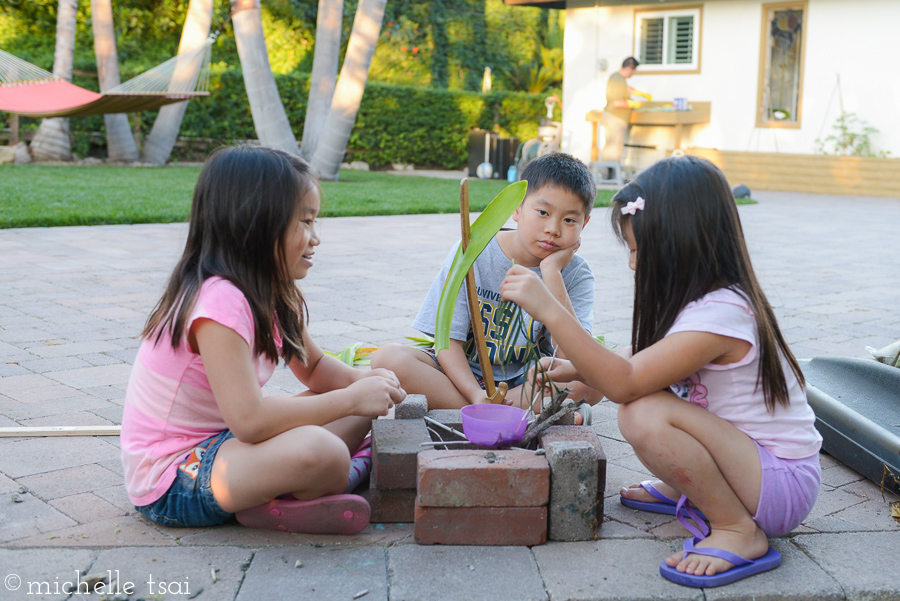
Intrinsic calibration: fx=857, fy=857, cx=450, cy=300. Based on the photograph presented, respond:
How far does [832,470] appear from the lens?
2475 millimetres

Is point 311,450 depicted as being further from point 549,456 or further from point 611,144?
point 611,144

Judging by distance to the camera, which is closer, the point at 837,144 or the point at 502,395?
the point at 502,395

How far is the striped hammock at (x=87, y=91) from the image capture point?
424 inches

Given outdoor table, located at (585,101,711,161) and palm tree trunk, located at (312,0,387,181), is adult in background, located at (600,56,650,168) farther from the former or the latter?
palm tree trunk, located at (312,0,387,181)

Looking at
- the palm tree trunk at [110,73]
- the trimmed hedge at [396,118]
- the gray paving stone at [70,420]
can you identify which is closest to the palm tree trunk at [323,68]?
the palm tree trunk at [110,73]

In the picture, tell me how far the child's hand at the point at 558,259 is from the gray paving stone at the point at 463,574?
31.8 inches

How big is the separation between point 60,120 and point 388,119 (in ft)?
19.8

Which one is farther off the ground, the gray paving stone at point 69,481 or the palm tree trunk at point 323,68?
the palm tree trunk at point 323,68

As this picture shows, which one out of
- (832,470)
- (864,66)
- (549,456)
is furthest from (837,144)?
(549,456)

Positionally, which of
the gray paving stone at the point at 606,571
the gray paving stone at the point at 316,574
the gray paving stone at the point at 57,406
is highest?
the gray paving stone at the point at 57,406

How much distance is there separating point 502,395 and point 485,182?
1188 centimetres

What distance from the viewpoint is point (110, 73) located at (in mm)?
13203

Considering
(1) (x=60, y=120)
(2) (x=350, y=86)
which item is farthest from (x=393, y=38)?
(2) (x=350, y=86)

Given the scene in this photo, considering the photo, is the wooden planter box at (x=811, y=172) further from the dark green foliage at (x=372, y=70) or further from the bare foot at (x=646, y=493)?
the bare foot at (x=646, y=493)
